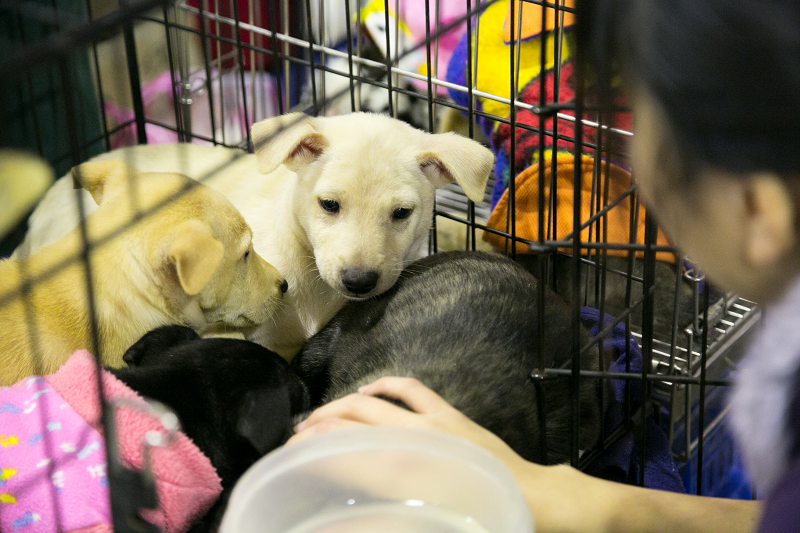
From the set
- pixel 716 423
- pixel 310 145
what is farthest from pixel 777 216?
pixel 716 423

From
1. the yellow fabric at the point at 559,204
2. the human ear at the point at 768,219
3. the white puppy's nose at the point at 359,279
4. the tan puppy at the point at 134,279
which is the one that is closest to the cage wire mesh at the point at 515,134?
the yellow fabric at the point at 559,204

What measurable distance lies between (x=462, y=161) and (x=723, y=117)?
4.17 feet

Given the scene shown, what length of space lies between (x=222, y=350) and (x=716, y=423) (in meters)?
1.41

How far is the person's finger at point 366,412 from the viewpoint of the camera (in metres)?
1.18

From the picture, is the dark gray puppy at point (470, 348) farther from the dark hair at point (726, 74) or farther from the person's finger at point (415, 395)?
the dark hair at point (726, 74)

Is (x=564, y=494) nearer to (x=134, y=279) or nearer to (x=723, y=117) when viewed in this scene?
(x=723, y=117)

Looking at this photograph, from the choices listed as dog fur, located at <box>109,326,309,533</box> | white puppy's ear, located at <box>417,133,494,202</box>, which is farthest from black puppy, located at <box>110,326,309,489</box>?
white puppy's ear, located at <box>417,133,494,202</box>

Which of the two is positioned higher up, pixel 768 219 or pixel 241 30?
pixel 768 219

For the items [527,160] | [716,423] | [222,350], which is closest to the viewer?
[222,350]

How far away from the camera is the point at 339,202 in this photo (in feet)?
6.69

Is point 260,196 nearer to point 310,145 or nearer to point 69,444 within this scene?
Answer: point 310,145

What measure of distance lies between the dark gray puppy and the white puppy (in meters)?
0.11

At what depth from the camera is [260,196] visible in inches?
95.1

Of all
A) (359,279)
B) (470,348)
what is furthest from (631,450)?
(359,279)
